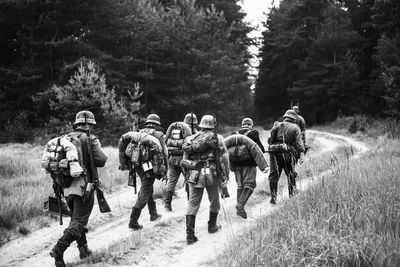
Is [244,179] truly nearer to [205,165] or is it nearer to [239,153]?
[239,153]

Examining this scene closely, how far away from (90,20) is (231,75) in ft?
41.3

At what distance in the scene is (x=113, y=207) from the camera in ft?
29.8

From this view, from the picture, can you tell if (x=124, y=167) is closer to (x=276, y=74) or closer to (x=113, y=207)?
(x=113, y=207)

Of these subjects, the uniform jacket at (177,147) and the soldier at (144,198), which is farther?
the uniform jacket at (177,147)

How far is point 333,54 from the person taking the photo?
35.8 m

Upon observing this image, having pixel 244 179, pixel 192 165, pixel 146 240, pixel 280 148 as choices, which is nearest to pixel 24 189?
pixel 146 240

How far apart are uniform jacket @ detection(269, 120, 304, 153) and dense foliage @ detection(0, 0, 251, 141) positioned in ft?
48.7

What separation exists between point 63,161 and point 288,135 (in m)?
5.35

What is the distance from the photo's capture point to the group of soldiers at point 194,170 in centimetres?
566

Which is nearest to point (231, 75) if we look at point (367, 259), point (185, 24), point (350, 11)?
point (185, 24)

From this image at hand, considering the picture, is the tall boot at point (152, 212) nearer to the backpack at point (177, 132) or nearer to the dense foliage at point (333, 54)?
the backpack at point (177, 132)

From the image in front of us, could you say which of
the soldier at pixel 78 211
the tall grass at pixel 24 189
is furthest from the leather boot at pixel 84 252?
the tall grass at pixel 24 189

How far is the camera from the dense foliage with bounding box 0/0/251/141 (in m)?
25.3

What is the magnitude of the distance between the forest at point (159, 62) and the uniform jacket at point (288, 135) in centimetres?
1332
